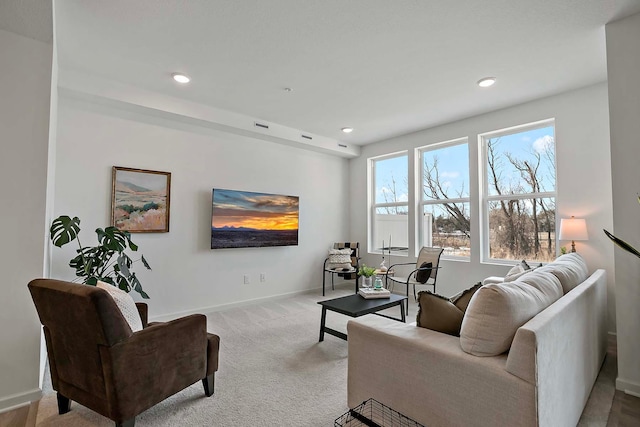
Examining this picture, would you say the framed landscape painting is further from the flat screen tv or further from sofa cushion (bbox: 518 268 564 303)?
sofa cushion (bbox: 518 268 564 303)

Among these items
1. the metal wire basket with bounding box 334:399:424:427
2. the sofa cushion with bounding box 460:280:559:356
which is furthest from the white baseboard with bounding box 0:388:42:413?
the sofa cushion with bounding box 460:280:559:356

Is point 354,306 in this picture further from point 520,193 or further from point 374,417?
point 520,193

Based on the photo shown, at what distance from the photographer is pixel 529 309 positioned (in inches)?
62.1

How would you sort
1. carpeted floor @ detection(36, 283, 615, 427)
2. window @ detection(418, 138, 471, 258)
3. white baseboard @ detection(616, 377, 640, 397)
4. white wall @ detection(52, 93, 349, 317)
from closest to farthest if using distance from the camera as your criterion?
carpeted floor @ detection(36, 283, 615, 427) → white baseboard @ detection(616, 377, 640, 397) → white wall @ detection(52, 93, 349, 317) → window @ detection(418, 138, 471, 258)

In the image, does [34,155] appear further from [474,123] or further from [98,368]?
[474,123]

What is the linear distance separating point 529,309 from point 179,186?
A: 13.3 feet

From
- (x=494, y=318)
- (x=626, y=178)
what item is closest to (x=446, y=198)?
(x=626, y=178)

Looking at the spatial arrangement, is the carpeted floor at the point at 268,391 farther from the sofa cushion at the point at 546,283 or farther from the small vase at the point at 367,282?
the sofa cushion at the point at 546,283

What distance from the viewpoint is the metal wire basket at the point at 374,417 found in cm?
171

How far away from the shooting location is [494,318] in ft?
4.82

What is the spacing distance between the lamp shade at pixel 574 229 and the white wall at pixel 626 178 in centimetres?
104

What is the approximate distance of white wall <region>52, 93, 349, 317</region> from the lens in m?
3.52

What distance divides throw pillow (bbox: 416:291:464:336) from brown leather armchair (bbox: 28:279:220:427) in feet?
4.92

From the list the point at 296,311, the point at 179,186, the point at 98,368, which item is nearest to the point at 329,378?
the point at 98,368
